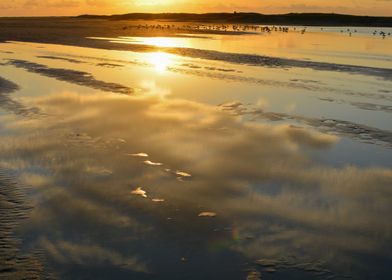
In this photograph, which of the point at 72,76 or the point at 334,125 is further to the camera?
the point at 72,76

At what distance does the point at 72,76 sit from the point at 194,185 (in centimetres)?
1655

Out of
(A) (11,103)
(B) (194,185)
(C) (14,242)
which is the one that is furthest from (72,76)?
(C) (14,242)

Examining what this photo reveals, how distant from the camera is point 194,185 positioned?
904cm

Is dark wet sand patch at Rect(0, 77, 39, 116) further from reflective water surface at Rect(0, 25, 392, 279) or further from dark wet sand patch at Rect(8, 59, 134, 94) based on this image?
dark wet sand patch at Rect(8, 59, 134, 94)

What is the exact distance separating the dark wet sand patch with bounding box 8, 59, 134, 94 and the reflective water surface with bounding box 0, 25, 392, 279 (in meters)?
1.37

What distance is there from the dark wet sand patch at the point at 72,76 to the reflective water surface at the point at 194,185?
1370 millimetres

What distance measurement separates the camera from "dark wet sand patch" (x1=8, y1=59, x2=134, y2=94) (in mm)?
20525

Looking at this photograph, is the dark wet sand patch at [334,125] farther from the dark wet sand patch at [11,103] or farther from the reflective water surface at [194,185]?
the dark wet sand patch at [11,103]

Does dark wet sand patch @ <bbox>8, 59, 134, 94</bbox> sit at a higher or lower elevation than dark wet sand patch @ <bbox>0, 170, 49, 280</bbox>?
higher

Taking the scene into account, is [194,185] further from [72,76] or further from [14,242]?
[72,76]

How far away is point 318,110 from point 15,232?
11898mm

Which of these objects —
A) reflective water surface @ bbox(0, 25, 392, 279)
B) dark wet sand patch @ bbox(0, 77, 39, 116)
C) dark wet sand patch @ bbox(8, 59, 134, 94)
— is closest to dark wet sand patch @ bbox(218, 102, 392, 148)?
reflective water surface @ bbox(0, 25, 392, 279)

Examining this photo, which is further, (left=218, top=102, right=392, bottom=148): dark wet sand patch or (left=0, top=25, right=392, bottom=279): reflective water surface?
(left=218, top=102, right=392, bottom=148): dark wet sand patch

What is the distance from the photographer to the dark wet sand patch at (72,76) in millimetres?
20525
